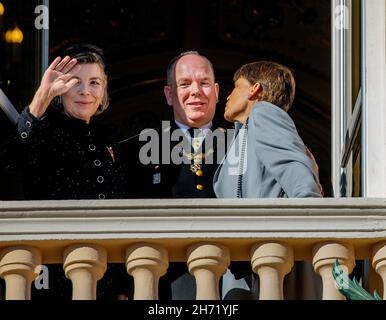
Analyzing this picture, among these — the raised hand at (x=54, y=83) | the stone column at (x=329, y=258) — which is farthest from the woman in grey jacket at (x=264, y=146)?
the raised hand at (x=54, y=83)

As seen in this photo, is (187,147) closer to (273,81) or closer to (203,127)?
(203,127)

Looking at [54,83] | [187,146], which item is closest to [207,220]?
[54,83]

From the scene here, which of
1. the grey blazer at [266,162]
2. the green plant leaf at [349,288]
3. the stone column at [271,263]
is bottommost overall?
the green plant leaf at [349,288]

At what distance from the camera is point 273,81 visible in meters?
7.64

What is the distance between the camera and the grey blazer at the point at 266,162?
278 inches

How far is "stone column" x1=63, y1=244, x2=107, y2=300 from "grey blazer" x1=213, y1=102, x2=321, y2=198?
0.80 metres

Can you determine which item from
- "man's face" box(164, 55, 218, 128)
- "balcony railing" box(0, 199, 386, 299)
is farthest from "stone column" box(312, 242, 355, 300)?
"man's face" box(164, 55, 218, 128)

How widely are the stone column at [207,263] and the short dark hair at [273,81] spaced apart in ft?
3.67

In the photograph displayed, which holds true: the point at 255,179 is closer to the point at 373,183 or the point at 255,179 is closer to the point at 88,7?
the point at 373,183

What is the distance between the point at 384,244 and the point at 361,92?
1.00 meters

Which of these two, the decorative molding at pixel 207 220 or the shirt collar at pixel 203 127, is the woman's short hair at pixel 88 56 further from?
the decorative molding at pixel 207 220

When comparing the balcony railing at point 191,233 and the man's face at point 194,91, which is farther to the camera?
the man's face at point 194,91

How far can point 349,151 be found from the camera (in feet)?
27.0
